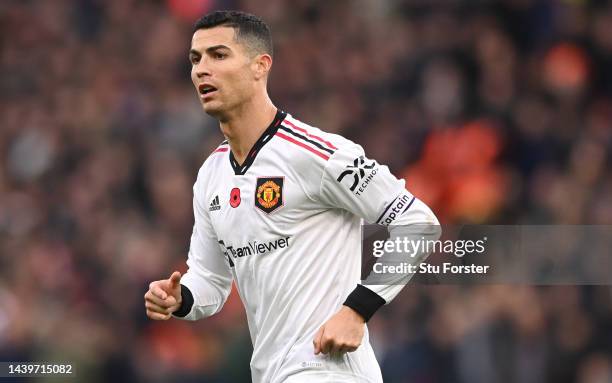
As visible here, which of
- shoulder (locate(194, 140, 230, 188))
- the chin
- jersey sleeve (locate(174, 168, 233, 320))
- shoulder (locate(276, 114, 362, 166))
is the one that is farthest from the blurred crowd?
the chin

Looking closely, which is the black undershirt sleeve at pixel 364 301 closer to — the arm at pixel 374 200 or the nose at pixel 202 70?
the arm at pixel 374 200

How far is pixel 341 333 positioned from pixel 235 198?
28.3 inches

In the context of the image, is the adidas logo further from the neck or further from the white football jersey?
the neck

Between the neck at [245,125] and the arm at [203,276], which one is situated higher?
the neck at [245,125]

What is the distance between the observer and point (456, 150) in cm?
883

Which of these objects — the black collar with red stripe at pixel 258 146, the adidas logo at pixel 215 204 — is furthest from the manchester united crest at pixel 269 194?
the adidas logo at pixel 215 204

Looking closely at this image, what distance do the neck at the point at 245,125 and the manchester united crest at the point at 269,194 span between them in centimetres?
18

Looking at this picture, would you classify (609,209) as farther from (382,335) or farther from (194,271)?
(194,271)

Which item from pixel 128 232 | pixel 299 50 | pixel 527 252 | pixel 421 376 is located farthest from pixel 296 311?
pixel 299 50

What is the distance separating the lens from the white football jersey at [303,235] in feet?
14.3

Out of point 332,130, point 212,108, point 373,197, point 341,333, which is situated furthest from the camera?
point 332,130

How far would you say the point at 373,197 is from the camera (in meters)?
4.38

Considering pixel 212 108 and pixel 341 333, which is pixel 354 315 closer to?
pixel 341 333

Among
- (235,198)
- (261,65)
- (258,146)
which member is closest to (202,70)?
(261,65)
